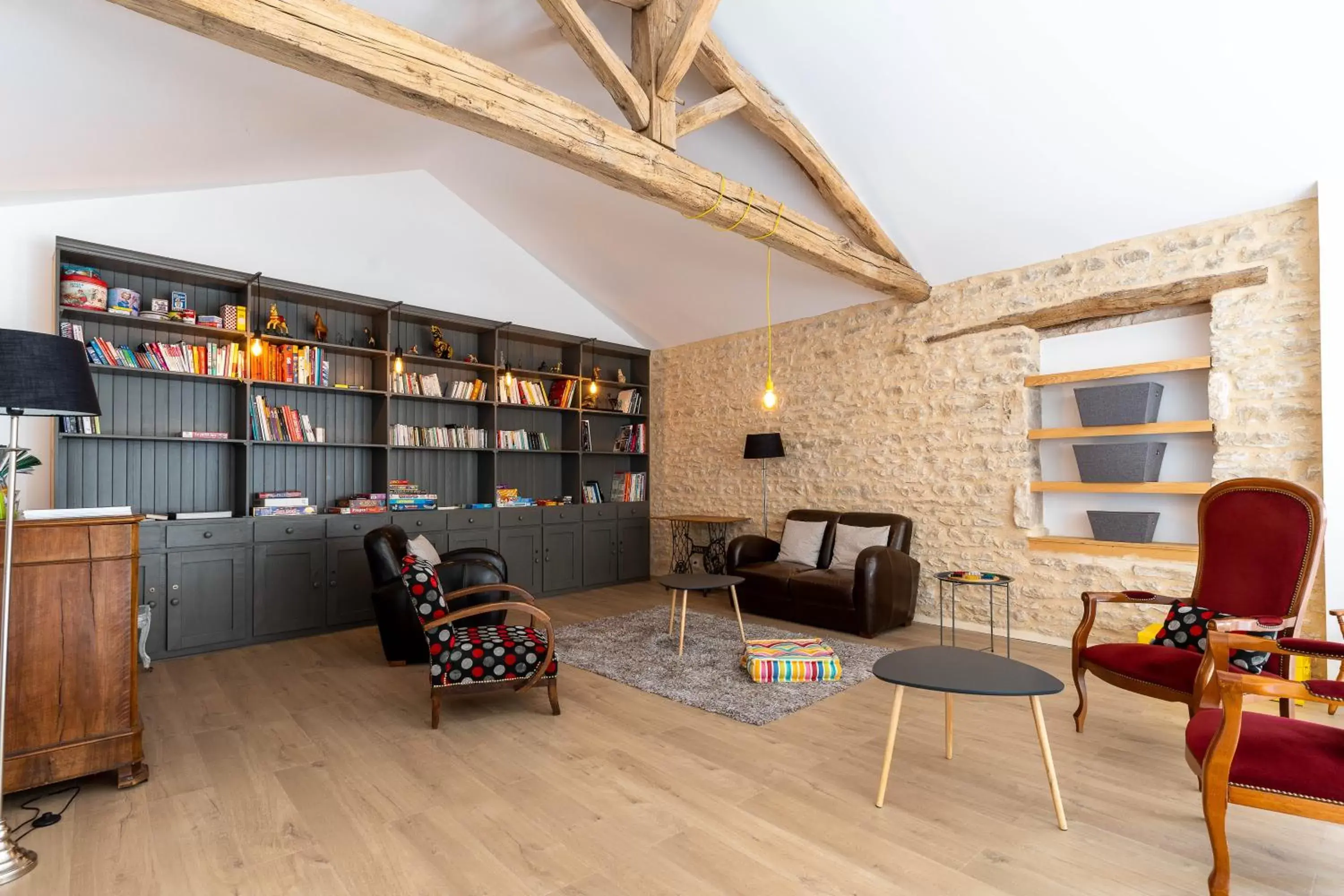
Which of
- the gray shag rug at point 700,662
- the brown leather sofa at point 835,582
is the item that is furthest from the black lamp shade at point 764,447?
the gray shag rug at point 700,662

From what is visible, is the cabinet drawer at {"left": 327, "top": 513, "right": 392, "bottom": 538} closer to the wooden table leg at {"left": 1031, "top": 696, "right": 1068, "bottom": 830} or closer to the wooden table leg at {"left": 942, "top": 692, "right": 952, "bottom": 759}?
the wooden table leg at {"left": 942, "top": 692, "right": 952, "bottom": 759}

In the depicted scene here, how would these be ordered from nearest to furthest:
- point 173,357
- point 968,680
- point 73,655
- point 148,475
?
point 968,680 < point 73,655 < point 173,357 < point 148,475

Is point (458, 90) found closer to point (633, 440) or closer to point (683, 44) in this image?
point (683, 44)

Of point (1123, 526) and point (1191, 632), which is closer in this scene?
point (1191, 632)

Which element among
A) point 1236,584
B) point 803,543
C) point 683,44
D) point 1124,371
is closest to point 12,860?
point 683,44

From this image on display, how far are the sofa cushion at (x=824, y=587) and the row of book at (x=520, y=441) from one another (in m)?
2.88

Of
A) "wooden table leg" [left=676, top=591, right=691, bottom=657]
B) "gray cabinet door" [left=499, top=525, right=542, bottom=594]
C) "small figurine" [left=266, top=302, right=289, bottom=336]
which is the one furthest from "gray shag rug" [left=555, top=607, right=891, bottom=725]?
"small figurine" [left=266, top=302, right=289, bottom=336]

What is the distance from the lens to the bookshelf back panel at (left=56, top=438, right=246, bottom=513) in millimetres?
4492

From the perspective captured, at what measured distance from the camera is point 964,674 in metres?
2.52

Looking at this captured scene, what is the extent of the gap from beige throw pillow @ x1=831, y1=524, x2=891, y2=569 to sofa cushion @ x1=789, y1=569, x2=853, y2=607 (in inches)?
6.8

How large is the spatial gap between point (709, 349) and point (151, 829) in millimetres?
5953

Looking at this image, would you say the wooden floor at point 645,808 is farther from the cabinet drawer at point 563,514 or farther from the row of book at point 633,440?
the row of book at point 633,440

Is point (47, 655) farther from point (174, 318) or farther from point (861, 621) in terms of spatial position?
point (861, 621)

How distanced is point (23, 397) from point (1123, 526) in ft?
18.6
